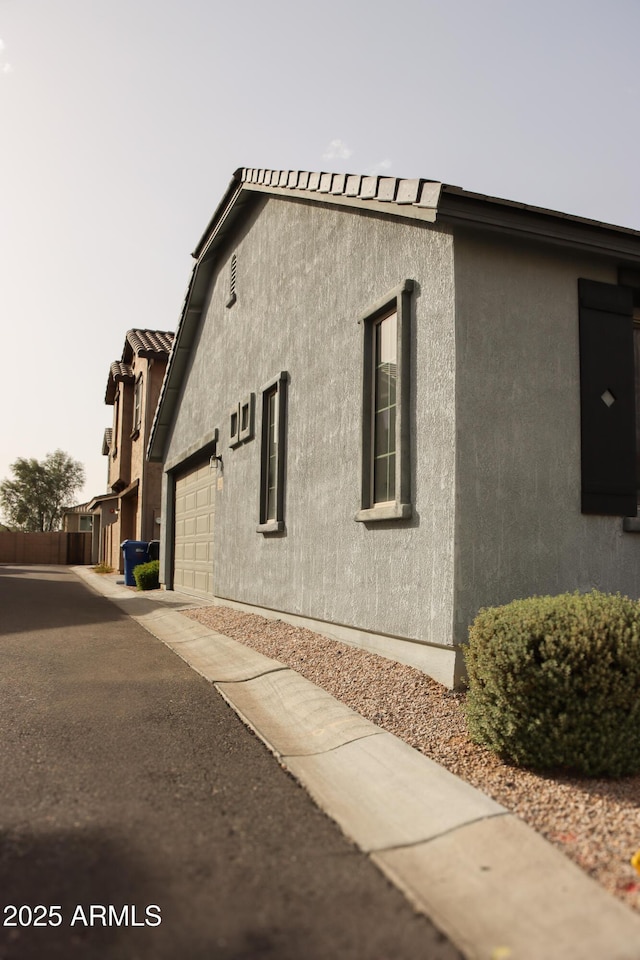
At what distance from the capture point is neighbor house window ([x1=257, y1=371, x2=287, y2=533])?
32.6 feet

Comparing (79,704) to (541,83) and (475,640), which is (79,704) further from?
(541,83)

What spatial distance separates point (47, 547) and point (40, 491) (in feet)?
75.0

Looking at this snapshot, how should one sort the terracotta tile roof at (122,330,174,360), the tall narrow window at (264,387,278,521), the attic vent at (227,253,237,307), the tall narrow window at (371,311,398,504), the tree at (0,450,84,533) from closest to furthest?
the tall narrow window at (371,311,398,504) → the tall narrow window at (264,387,278,521) → the attic vent at (227,253,237,307) → the terracotta tile roof at (122,330,174,360) → the tree at (0,450,84,533)

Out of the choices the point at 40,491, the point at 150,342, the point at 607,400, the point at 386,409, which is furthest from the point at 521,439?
the point at 40,491

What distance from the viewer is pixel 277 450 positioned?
10055mm

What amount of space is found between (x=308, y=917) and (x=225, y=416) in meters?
11.1

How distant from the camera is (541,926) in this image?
2510 mm

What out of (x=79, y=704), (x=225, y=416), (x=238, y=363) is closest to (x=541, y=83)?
(x=238, y=363)

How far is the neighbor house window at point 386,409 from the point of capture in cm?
667

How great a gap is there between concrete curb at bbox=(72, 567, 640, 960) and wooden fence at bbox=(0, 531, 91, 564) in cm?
4012

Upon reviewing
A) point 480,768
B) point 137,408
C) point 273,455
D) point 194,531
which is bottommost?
point 480,768

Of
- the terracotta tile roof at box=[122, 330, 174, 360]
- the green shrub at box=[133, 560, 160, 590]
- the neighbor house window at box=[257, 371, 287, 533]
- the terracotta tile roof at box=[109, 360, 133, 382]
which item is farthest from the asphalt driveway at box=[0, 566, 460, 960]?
the terracotta tile roof at box=[109, 360, 133, 382]

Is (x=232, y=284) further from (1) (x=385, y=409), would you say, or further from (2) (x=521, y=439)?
(2) (x=521, y=439)

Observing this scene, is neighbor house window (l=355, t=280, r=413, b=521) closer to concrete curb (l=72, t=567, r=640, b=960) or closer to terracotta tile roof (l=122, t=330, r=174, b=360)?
concrete curb (l=72, t=567, r=640, b=960)
